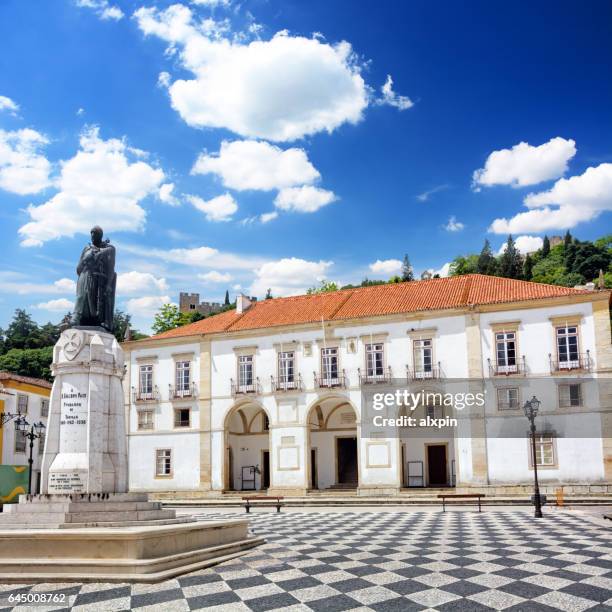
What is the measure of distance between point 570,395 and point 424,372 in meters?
6.07

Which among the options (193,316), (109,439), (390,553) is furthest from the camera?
(193,316)

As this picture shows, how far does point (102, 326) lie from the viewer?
11625mm

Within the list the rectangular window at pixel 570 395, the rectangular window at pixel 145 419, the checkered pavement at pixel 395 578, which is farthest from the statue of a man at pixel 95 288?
the rectangular window at pixel 145 419

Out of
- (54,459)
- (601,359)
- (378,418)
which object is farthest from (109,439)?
(601,359)

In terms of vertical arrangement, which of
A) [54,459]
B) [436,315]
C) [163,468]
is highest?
[436,315]

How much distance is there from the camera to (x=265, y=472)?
34.2 m

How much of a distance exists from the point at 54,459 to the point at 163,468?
2356cm

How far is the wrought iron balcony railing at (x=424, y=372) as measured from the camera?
2891 centimetres

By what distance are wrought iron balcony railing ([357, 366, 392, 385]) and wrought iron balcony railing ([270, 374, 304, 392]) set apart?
297 centimetres

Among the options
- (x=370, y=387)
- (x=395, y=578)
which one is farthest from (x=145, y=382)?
(x=395, y=578)

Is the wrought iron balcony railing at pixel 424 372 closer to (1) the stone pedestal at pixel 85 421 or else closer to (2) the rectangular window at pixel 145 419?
(2) the rectangular window at pixel 145 419

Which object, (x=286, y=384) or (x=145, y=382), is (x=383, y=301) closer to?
(x=286, y=384)

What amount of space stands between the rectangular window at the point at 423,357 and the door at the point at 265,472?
33.2 ft

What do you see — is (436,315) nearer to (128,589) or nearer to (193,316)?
(128,589)
